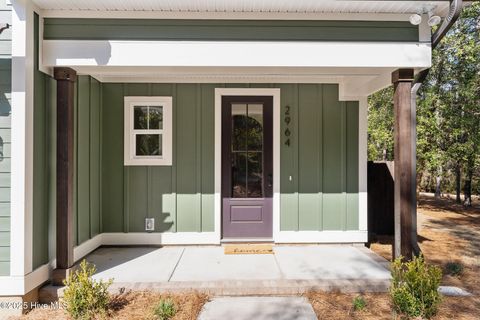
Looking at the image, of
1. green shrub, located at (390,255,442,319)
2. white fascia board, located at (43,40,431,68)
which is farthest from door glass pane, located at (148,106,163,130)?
green shrub, located at (390,255,442,319)

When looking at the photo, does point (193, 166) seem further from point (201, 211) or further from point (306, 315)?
point (306, 315)

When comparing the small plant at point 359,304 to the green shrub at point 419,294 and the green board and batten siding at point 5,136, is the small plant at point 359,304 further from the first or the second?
the green board and batten siding at point 5,136

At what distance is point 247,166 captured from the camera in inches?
177

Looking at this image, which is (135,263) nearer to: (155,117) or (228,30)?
(155,117)

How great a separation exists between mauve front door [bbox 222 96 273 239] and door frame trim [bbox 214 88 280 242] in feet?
0.18

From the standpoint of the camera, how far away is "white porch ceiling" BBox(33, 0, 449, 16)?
2.80m

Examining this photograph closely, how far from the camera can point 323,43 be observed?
301cm

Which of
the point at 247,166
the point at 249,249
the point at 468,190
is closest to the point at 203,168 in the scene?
the point at 247,166

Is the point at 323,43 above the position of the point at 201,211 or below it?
above

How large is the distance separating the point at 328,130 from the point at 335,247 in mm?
1644

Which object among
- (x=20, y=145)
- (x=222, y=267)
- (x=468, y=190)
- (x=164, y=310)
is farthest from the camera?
(x=468, y=190)

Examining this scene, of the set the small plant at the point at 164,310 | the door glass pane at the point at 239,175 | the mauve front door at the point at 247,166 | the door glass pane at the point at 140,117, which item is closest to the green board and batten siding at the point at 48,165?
the door glass pane at the point at 140,117

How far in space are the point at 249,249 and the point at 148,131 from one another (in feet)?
7.08

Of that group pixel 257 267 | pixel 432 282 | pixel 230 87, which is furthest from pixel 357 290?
pixel 230 87
